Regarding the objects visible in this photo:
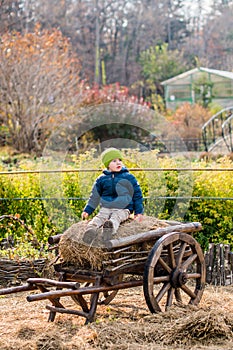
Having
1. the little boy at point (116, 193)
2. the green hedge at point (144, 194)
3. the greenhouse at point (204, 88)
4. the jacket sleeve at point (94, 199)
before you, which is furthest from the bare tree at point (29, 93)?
the little boy at point (116, 193)

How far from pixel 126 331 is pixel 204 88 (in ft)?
76.4

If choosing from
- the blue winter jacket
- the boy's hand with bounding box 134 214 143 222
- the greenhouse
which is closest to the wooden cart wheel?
the boy's hand with bounding box 134 214 143 222

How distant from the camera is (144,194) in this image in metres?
7.79

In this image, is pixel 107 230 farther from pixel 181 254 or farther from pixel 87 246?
pixel 181 254

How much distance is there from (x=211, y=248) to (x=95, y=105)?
13.0 m

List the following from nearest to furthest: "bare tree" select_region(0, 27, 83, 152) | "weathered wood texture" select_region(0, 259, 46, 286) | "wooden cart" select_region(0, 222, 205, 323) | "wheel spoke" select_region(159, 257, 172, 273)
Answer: "wooden cart" select_region(0, 222, 205, 323), "wheel spoke" select_region(159, 257, 172, 273), "weathered wood texture" select_region(0, 259, 46, 286), "bare tree" select_region(0, 27, 83, 152)

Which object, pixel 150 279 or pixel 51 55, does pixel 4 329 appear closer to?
pixel 150 279

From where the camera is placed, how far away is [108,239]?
4758mm

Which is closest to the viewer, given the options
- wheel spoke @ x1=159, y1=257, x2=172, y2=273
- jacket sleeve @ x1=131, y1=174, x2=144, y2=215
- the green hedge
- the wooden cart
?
the wooden cart

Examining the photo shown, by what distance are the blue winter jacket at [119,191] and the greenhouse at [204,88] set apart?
21.2 meters

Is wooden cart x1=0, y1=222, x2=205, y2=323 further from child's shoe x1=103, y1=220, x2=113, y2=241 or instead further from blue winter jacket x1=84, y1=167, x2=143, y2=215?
blue winter jacket x1=84, y1=167, x2=143, y2=215

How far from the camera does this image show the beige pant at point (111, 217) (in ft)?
16.1

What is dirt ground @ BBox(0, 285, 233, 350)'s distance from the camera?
170 inches

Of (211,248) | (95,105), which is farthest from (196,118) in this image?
(211,248)
